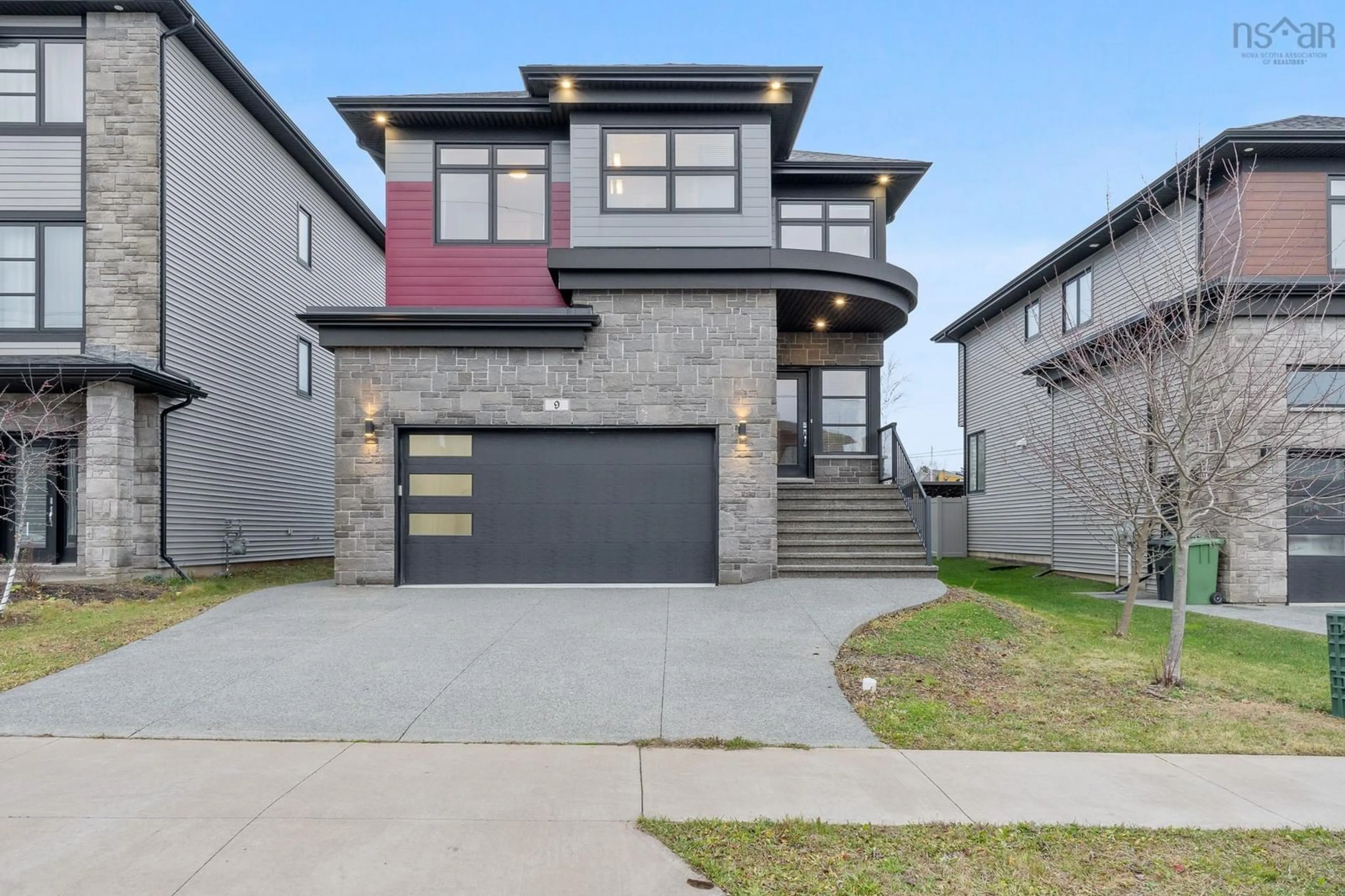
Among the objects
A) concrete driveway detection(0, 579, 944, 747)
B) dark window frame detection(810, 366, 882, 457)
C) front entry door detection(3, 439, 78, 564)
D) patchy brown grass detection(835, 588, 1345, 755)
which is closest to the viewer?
patchy brown grass detection(835, 588, 1345, 755)

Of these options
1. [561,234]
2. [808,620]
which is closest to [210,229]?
[561,234]

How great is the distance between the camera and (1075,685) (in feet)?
23.2

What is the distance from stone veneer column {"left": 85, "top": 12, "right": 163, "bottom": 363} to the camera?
1335 cm

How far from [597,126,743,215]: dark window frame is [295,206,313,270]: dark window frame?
33.6ft

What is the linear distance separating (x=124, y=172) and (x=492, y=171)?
20.5 feet

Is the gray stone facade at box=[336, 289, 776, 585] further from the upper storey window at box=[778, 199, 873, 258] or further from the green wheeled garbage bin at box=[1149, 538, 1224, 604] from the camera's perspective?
the green wheeled garbage bin at box=[1149, 538, 1224, 604]

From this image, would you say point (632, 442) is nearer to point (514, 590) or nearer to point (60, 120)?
point (514, 590)

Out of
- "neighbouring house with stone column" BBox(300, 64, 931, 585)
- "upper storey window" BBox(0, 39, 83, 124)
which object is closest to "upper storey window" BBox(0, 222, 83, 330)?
"upper storey window" BBox(0, 39, 83, 124)

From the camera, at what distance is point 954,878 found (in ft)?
12.0

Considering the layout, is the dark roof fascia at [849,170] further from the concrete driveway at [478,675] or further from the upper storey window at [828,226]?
the concrete driveway at [478,675]

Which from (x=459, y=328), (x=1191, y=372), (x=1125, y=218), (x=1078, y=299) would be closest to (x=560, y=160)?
(x=459, y=328)

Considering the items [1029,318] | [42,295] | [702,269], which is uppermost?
[1029,318]

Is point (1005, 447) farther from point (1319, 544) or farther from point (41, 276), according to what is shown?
point (41, 276)

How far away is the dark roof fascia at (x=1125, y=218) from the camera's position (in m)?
12.8
